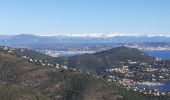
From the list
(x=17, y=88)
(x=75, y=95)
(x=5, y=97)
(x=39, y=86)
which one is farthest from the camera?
(x=39, y=86)

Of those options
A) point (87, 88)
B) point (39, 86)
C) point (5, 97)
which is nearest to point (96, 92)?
point (87, 88)

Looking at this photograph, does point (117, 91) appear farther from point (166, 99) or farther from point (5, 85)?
point (5, 85)

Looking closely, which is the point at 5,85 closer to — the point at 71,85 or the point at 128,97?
the point at 71,85

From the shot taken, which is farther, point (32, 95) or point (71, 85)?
point (71, 85)

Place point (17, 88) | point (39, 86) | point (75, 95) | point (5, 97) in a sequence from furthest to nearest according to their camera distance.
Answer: point (39, 86), point (75, 95), point (17, 88), point (5, 97)

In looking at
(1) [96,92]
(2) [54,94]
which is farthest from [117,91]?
(2) [54,94]

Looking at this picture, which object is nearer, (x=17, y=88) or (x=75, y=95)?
(x=17, y=88)

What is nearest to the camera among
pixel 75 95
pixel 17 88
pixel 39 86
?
pixel 17 88
